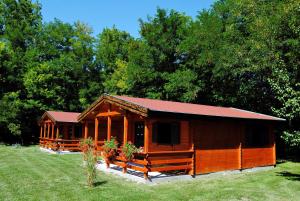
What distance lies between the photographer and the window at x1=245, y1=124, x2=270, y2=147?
16.9 meters

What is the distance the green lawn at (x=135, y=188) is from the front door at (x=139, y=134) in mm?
3358

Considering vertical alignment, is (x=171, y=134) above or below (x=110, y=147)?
above

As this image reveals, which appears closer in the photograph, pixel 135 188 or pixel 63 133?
pixel 135 188

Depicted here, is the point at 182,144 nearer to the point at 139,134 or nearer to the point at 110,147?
the point at 139,134

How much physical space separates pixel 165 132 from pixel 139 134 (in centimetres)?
247

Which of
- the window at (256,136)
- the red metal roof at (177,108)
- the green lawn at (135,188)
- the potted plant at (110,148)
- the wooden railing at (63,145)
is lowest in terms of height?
the green lawn at (135,188)

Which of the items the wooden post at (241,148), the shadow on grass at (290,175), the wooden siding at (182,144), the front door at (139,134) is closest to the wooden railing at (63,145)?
the front door at (139,134)

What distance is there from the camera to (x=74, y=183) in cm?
1180

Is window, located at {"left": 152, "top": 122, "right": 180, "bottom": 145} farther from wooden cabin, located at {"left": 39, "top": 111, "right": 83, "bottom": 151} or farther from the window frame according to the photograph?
wooden cabin, located at {"left": 39, "top": 111, "right": 83, "bottom": 151}

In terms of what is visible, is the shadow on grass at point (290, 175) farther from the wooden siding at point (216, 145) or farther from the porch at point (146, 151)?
the porch at point (146, 151)

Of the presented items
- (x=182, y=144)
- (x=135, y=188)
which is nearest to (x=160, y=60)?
(x=182, y=144)

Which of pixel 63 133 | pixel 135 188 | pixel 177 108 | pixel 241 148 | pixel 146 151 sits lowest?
pixel 135 188

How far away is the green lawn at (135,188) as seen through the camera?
9812 millimetres

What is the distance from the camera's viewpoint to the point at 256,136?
1750 cm
